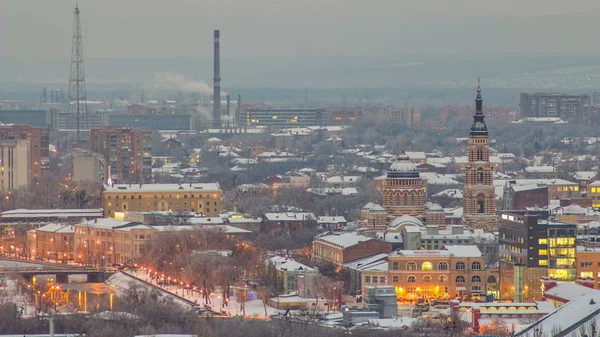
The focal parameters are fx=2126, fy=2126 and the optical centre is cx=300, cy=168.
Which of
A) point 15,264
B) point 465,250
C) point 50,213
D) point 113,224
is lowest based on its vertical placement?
point 15,264

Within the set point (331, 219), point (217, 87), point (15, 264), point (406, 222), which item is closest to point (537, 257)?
point (406, 222)

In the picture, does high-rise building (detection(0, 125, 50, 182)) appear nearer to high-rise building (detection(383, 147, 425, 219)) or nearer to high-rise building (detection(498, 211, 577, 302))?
high-rise building (detection(383, 147, 425, 219))

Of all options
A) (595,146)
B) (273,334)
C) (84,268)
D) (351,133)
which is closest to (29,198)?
(84,268)

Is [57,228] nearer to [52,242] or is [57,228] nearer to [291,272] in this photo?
[52,242]

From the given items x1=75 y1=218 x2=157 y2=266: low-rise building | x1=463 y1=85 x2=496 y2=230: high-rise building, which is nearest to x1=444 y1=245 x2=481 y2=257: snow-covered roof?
x1=463 y1=85 x2=496 y2=230: high-rise building

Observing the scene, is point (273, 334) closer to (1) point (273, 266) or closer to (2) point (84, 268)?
(1) point (273, 266)

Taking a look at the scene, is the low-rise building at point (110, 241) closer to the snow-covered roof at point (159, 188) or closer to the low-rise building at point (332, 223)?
the low-rise building at point (332, 223)
